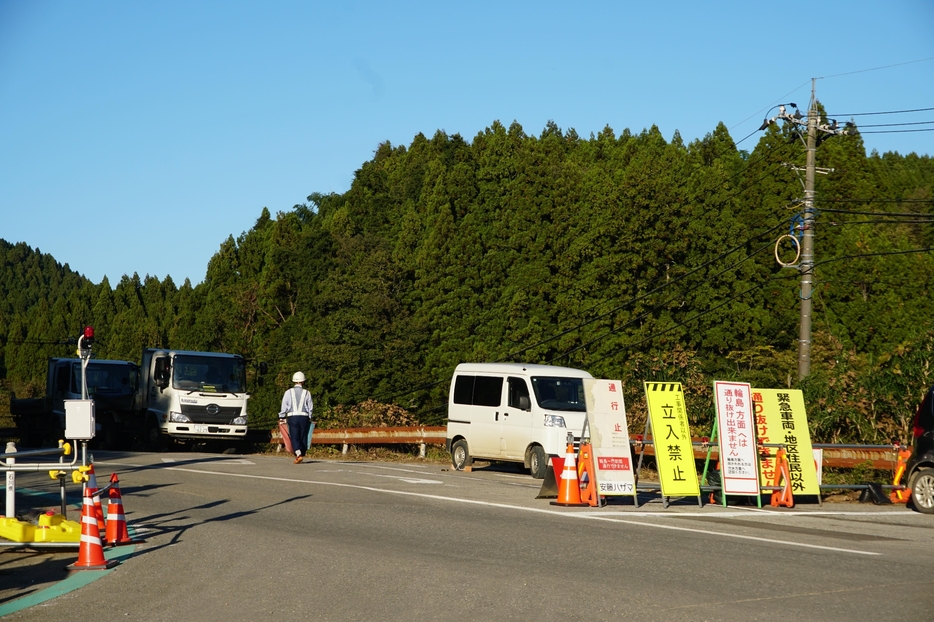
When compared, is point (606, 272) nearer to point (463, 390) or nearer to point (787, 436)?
point (463, 390)

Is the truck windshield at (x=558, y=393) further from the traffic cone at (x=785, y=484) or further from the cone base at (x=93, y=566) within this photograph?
the cone base at (x=93, y=566)

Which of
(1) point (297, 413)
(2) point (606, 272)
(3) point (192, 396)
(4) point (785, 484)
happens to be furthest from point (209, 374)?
(2) point (606, 272)

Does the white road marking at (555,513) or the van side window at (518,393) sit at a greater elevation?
the van side window at (518,393)

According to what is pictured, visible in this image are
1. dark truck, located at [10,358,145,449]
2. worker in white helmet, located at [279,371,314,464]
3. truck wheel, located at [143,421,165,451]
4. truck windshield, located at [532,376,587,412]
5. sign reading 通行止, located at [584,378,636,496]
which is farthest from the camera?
dark truck, located at [10,358,145,449]

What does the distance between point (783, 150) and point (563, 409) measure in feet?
157

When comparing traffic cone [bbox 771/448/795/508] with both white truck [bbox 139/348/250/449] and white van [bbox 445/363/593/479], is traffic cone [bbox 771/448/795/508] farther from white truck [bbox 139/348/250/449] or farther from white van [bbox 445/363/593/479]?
white truck [bbox 139/348/250/449]

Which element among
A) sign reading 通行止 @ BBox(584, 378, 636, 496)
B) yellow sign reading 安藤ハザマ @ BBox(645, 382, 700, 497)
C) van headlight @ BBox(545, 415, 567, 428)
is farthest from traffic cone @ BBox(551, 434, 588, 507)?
van headlight @ BBox(545, 415, 567, 428)

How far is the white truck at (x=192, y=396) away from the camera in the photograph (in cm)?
2712

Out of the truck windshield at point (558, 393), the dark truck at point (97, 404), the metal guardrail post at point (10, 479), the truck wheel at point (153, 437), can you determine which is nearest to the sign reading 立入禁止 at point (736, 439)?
the truck windshield at point (558, 393)

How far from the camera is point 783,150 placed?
2454 inches

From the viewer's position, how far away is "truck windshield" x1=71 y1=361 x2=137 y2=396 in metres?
29.5

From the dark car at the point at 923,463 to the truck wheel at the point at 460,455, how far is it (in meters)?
9.31

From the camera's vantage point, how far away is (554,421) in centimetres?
1958

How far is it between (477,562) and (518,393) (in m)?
11.2
